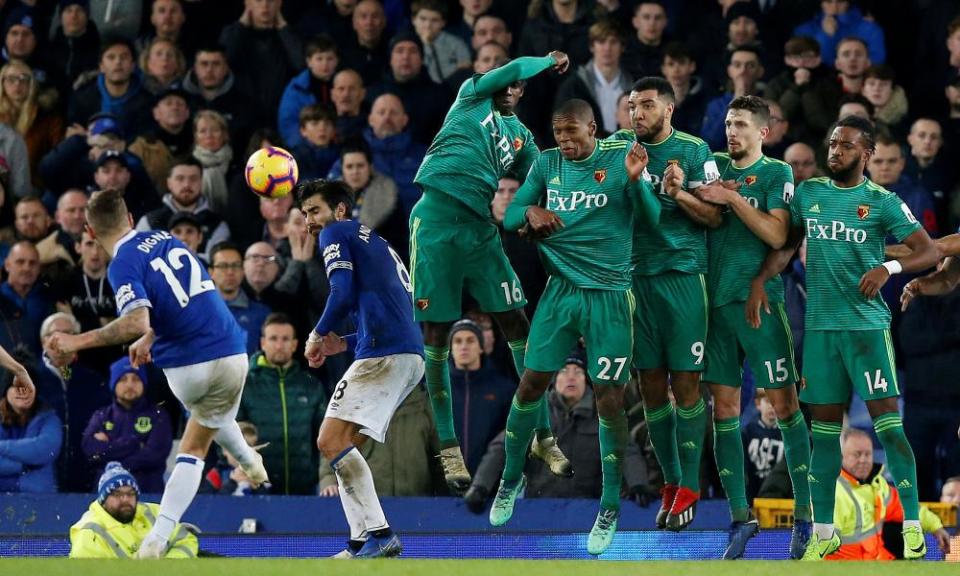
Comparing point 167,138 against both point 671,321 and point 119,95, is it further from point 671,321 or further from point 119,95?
point 671,321

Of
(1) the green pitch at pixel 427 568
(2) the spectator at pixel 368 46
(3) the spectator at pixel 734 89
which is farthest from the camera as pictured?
(2) the spectator at pixel 368 46

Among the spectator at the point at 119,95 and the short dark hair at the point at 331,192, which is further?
the spectator at the point at 119,95

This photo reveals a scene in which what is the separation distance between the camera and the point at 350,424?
1185 centimetres

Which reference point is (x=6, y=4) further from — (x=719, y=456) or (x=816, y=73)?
(x=719, y=456)

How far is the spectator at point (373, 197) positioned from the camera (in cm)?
1639

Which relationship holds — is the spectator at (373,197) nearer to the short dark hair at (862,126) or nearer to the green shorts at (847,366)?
the green shorts at (847,366)

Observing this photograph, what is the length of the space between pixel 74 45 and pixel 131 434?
5684 millimetres

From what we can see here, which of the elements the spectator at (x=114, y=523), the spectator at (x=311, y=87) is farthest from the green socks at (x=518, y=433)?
the spectator at (x=311, y=87)

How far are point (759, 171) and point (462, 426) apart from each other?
387 cm

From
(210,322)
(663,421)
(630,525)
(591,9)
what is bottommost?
(630,525)

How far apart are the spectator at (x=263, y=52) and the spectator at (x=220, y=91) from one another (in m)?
0.20

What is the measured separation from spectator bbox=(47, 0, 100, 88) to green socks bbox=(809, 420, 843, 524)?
9835 millimetres

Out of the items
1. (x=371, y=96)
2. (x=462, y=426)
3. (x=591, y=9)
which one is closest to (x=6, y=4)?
(x=371, y=96)

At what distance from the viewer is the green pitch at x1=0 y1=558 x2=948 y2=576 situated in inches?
397
